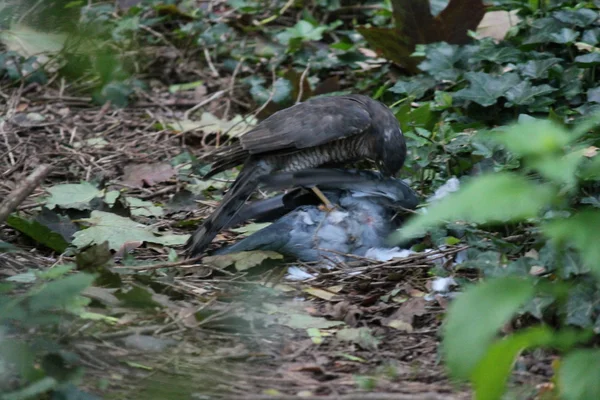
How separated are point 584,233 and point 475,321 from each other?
0.33m

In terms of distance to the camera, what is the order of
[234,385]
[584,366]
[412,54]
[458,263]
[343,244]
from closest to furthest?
[584,366] < [234,385] < [458,263] < [343,244] < [412,54]

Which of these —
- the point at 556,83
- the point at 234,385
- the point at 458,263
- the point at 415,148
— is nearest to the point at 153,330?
the point at 234,385

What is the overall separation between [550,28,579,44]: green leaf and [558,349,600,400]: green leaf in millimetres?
3537

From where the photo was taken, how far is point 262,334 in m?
3.49

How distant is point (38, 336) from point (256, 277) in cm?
146

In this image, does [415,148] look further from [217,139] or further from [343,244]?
[217,139]

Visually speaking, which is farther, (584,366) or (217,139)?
(217,139)

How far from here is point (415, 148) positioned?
194 inches

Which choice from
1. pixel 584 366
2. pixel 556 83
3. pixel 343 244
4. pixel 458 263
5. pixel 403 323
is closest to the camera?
pixel 584 366

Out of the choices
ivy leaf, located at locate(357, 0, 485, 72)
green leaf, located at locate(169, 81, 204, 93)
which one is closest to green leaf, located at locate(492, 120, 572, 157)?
ivy leaf, located at locate(357, 0, 485, 72)

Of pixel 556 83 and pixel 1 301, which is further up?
pixel 1 301

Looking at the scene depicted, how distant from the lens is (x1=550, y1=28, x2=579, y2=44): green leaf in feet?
17.9

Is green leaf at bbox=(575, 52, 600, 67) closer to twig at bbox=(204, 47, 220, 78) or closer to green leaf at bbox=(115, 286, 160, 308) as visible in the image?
green leaf at bbox=(115, 286, 160, 308)

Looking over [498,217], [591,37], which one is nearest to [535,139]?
[498,217]
